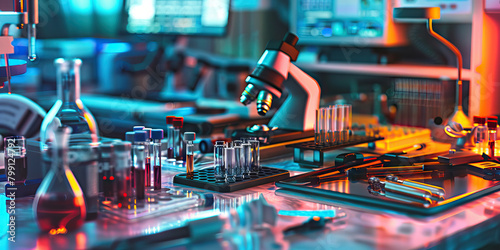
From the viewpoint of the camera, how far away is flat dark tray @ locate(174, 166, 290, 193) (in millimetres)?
1450

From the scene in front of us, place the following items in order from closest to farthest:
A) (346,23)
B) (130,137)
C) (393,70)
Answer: (130,137), (393,70), (346,23)

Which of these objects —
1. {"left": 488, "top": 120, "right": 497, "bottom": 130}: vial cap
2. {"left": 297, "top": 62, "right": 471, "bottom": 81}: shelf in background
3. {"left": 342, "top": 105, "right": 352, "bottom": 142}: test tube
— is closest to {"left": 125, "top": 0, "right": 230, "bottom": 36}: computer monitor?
{"left": 297, "top": 62, "right": 471, "bottom": 81}: shelf in background

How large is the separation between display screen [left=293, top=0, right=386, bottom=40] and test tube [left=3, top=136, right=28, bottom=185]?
2399 millimetres

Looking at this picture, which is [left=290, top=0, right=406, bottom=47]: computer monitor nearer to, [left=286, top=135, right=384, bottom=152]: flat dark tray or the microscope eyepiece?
[left=286, top=135, right=384, bottom=152]: flat dark tray

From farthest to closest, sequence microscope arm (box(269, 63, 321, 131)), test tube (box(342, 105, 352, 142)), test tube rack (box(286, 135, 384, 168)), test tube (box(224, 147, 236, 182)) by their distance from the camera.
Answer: microscope arm (box(269, 63, 321, 131)) < test tube (box(342, 105, 352, 142)) < test tube rack (box(286, 135, 384, 168)) < test tube (box(224, 147, 236, 182))

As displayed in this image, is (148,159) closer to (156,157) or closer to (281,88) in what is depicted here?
(156,157)

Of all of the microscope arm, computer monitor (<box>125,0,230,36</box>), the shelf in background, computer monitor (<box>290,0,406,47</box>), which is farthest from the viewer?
computer monitor (<box>125,0,230,36</box>)

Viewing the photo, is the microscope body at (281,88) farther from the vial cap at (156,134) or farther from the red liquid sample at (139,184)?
the red liquid sample at (139,184)

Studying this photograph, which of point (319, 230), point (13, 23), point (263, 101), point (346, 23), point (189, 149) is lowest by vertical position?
point (319, 230)

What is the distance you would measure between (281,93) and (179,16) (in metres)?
1.94

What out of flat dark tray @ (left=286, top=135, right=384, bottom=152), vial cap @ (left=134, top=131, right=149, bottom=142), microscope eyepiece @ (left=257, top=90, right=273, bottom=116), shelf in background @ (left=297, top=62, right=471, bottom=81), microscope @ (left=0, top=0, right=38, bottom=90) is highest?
microscope @ (left=0, top=0, right=38, bottom=90)

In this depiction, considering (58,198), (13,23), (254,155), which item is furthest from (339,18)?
(58,198)

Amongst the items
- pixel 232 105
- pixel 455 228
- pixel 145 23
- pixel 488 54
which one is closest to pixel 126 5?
pixel 145 23

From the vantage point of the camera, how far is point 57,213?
45.0 inches
